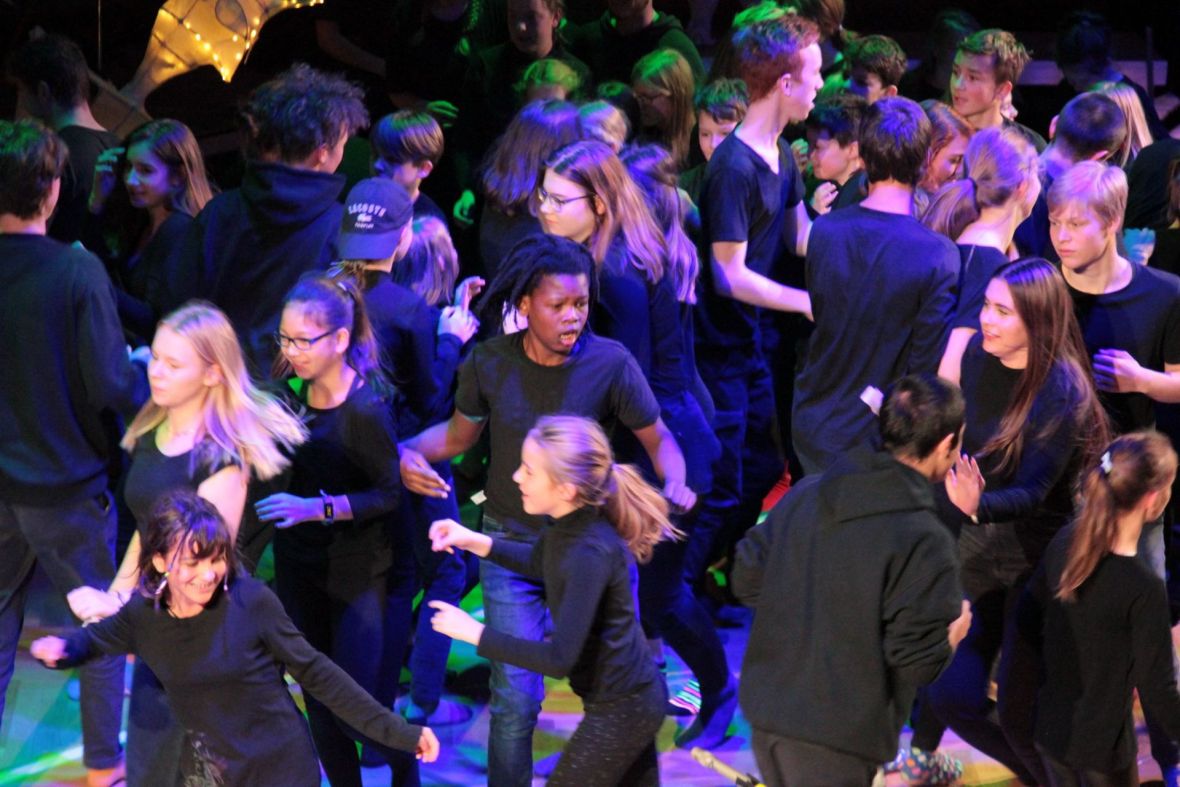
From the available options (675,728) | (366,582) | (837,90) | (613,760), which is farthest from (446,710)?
(837,90)

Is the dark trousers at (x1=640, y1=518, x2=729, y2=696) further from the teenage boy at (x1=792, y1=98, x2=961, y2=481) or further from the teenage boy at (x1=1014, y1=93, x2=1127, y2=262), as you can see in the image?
the teenage boy at (x1=1014, y1=93, x2=1127, y2=262)

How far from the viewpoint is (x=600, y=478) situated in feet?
11.9

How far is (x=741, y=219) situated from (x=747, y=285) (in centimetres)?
22

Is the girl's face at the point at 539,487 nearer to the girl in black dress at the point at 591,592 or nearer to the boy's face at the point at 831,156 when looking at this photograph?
the girl in black dress at the point at 591,592

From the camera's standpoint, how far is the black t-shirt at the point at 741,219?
497 centimetres

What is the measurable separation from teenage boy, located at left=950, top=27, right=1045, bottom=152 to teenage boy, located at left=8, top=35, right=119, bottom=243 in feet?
10.6

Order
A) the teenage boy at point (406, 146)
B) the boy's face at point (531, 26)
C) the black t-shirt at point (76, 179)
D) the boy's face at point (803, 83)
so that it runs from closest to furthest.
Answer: the boy's face at point (803, 83), the teenage boy at point (406, 146), the black t-shirt at point (76, 179), the boy's face at point (531, 26)

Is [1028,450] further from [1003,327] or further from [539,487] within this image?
[539,487]

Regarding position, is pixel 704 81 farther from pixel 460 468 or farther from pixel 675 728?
pixel 675 728

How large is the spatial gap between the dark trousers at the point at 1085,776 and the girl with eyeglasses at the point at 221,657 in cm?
165

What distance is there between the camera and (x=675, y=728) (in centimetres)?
512

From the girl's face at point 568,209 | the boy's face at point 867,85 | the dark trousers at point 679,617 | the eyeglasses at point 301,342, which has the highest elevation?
the girl's face at point 568,209

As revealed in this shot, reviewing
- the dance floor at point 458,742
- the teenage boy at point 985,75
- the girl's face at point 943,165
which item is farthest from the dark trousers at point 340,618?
the teenage boy at point 985,75

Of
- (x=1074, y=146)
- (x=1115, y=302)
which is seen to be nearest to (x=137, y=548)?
(x=1115, y=302)
